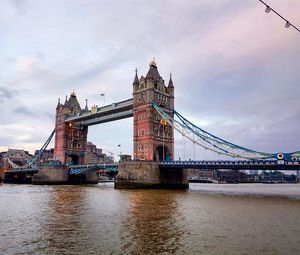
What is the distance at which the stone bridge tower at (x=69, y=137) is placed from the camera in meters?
98.5

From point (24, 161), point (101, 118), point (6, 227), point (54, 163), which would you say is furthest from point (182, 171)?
point (24, 161)

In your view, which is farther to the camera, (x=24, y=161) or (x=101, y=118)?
(x=24, y=161)

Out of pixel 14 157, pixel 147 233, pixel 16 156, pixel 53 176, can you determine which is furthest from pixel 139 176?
pixel 16 156

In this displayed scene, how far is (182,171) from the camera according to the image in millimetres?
66188

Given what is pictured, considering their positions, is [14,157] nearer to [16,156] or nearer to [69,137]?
[16,156]

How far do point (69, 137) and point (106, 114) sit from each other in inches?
768

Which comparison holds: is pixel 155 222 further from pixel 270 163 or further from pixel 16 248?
pixel 270 163

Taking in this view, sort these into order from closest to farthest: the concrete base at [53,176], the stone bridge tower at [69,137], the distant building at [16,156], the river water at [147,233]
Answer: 1. the river water at [147,233]
2. the concrete base at [53,176]
3. the stone bridge tower at [69,137]
4. the distant building at [16,156]

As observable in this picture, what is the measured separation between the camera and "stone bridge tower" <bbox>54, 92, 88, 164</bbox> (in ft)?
323

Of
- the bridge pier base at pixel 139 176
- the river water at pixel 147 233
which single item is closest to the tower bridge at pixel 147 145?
the bridge pier base at pixel 139 176

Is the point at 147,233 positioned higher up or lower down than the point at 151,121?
lower down

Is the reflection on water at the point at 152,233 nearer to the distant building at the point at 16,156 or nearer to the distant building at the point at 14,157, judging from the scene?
the distant building at the point at 14,157

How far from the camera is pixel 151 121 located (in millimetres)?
69438

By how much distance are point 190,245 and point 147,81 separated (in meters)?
58.9
